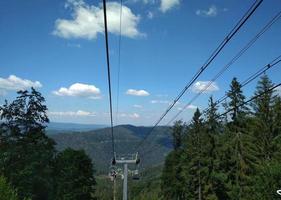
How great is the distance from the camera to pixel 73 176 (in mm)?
56656

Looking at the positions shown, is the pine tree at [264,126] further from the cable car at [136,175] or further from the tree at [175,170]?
the tree at [175,170]

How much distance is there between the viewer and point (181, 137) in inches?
3135

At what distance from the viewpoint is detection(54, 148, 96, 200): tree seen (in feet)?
178

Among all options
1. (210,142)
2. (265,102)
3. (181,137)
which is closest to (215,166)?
(210,142)

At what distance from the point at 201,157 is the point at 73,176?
1766 centimetres

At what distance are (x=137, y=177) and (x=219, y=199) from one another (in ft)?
62.9

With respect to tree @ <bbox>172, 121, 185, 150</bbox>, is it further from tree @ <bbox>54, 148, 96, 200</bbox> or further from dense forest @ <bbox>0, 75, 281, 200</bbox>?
tree @ <bbox>54, 148, 96, 200</bbox>

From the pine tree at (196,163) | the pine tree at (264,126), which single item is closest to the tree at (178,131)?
the pine tree at (196,163)

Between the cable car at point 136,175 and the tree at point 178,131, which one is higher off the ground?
the tree at point 178,131

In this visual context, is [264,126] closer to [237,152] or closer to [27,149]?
[237,152]

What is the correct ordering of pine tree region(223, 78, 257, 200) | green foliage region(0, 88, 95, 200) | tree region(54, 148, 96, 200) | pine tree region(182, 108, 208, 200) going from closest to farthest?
green foliage region(0, 88, 95, 200) < pine tree region(223, 78, 257, 200) < tree region(54, 148, 96, 200) < pine tree region(182, 108, 208, 200)

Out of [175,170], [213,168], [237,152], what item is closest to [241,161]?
[237,152]

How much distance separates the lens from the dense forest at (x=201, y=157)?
40.5 metres

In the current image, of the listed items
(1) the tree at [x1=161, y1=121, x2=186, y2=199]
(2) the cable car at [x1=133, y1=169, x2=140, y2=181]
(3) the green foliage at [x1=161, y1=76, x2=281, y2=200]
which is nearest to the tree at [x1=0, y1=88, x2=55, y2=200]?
(2) the cable car at [x1=133, y1=169, x2=140, y2=181]
